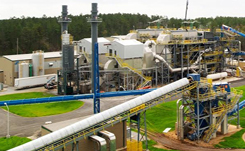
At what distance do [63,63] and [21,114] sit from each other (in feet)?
54.0

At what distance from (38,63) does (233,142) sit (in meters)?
49.8

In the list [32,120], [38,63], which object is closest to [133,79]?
[38,63]

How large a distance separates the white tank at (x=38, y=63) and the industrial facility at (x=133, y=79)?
0.21m

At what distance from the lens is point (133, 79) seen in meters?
69.8

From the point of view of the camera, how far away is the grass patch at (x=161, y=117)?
153 feet

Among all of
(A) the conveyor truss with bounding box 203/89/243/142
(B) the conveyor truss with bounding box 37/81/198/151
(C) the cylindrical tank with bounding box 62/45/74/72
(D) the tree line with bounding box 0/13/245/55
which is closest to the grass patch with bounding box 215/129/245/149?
(A) the conveyor truss with bounding box 203/89/243/142

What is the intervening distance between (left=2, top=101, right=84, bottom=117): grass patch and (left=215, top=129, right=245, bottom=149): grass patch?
25741mm

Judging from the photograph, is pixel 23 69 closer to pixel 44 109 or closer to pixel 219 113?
pixel 44 109

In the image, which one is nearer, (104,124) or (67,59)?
(104,124)

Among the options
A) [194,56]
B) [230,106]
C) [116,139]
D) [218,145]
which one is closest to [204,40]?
[194,56]

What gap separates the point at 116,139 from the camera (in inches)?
1453

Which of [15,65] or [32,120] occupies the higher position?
[15,65]

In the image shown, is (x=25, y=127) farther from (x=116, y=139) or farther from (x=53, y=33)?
(x=53, y=33)

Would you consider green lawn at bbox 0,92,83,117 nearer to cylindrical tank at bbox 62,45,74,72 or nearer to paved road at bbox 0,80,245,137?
paved road at bbox 0,80,245,137
